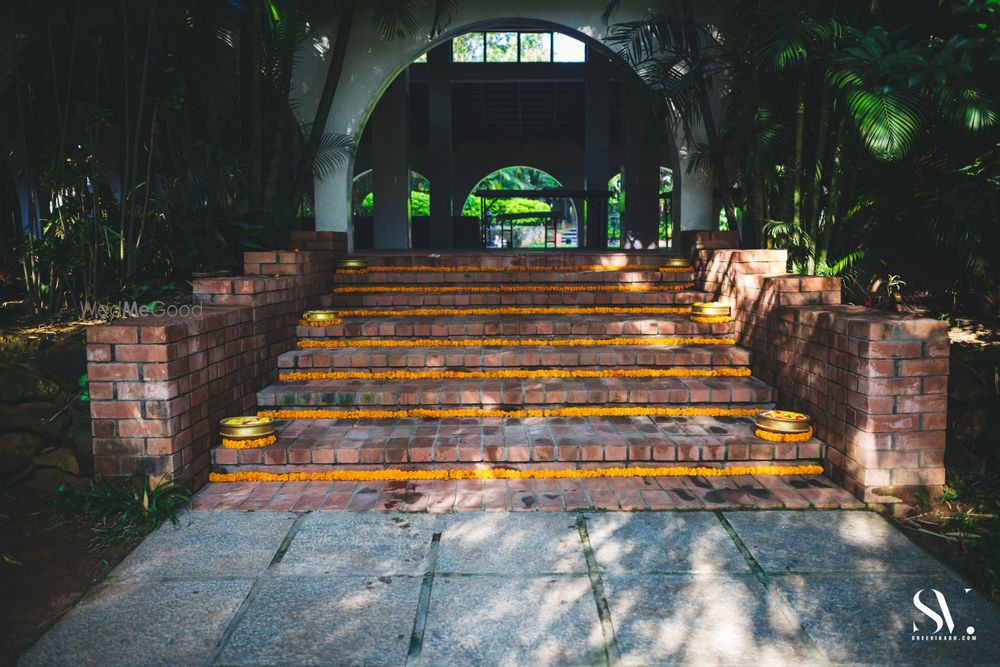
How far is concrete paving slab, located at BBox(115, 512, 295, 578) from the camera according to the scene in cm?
233

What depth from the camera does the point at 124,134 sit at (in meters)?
4.46

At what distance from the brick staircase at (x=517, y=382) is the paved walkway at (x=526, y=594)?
50 cm

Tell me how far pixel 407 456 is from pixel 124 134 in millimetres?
3078

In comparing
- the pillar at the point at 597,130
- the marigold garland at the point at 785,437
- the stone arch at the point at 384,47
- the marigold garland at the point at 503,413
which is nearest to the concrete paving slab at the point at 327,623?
the marigold garland at the point at 503,413

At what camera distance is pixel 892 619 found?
198cm

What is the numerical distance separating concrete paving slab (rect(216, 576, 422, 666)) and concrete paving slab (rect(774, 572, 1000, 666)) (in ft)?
3.97

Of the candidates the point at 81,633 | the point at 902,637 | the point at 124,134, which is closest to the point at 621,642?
the point at 902,637

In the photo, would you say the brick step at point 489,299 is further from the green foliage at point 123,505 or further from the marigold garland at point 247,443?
the green foliage at point 123,505

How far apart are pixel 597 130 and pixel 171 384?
10877 mm

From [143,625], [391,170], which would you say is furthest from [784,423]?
[391,170]

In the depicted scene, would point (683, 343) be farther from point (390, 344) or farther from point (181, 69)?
point (181, 69)

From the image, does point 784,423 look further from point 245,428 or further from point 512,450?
point 245,428

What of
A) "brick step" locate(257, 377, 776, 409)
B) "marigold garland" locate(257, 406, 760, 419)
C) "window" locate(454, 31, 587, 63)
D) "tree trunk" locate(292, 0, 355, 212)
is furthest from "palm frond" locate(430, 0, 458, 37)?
"window" locate(454, 31, 587, 63)

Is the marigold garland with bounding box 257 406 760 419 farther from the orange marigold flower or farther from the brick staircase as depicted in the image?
the orange marigold flower
